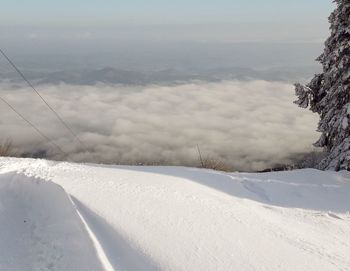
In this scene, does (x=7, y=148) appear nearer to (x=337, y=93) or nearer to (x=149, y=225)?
(x=337, y=93)

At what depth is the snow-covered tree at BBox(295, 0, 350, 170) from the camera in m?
13.4

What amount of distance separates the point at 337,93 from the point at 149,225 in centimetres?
970

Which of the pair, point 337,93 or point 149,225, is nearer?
point 149,225

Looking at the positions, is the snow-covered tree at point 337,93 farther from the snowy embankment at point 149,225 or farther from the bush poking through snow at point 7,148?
the bush poking through snow at point 7,148

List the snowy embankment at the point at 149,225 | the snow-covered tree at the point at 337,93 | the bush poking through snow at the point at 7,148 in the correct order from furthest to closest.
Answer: the bush poking through snow at the point at 7,148
the snow-covered tree at the point at 337,93
the snowy embankment at the point at 149,225

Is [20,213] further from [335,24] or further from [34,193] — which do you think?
[335,24]

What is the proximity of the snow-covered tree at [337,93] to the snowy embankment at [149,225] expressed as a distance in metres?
4.55

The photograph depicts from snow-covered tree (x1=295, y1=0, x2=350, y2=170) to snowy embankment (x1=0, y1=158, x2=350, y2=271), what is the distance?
14.9ft

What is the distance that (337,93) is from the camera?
14.1 meters

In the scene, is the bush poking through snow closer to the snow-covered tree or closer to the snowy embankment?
the snowy embankment

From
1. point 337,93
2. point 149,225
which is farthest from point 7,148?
point 149,225

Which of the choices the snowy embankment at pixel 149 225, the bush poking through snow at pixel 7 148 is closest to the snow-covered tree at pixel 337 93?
the snowy embankment at pixel 149 225

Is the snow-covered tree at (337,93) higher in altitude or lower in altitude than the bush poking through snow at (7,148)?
higher

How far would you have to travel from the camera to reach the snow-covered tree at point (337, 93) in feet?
44.1
